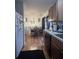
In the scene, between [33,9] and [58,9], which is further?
[58,9]

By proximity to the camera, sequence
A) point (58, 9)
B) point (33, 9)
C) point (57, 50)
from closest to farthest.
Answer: point (33, 9) → point (57, 50) → point (58, 9)

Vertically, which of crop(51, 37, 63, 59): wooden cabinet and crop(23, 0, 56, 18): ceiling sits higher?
crop(23, 0, 56, 18): ceiling

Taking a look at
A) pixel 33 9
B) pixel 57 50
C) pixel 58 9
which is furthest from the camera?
pixel 58 9

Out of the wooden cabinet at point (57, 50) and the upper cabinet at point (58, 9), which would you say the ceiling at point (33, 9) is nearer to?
the upper cabinet at point (58, 9)

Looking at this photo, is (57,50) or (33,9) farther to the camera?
(57,50)

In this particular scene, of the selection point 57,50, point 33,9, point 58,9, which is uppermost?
point 58,9

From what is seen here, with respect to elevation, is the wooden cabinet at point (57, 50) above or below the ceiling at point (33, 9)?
below

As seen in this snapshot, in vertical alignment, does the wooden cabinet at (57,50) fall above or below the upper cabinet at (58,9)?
below

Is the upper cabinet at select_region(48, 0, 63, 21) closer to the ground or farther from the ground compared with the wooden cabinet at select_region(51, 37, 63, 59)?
farther from the ground

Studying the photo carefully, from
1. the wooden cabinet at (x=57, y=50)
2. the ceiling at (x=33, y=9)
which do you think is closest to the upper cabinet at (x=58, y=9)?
the ceiling at (x=33, y=9)

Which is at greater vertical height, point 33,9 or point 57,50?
point 33,9

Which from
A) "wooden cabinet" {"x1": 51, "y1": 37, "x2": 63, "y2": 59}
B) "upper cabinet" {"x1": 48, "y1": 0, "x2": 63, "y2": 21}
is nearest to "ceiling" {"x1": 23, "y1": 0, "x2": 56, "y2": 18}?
"upper cabinet" {"x1": 48, "y1": 0, "x2": 63, "y2": 21}

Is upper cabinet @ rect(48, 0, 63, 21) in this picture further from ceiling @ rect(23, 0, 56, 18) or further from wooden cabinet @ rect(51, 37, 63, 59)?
wooden cabinet @ rect(51, 37, 63, 59)
